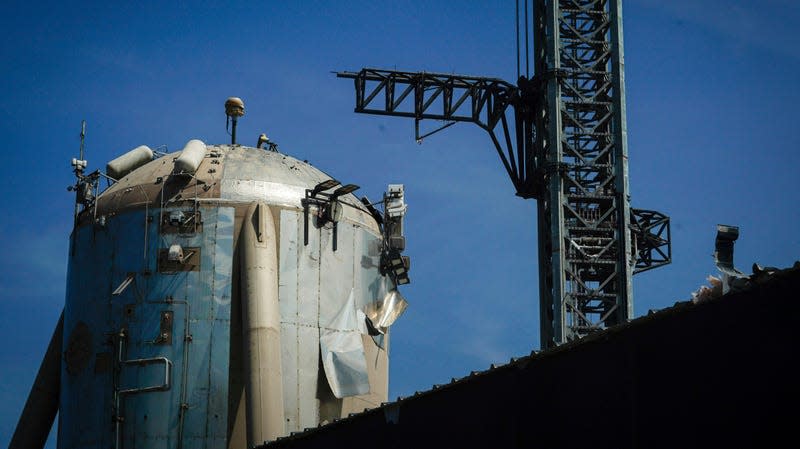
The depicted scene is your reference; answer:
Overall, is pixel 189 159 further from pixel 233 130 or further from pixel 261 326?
pixel 261 326

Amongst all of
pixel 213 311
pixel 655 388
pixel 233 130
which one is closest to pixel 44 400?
pixel 213 311

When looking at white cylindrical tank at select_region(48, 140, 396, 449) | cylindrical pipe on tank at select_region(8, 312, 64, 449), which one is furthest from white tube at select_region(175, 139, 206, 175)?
cylindrical pipe on tank at select_region(8, 312, 64, 449)

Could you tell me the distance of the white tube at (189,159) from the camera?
37.8m

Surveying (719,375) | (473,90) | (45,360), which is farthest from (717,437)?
(473,90)

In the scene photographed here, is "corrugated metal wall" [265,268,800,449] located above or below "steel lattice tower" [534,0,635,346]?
below

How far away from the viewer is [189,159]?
37.9m

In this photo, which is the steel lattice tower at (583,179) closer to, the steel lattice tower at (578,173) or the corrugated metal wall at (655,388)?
the steel lattice tower at (578,173)

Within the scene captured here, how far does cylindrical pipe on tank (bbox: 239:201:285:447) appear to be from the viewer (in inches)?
1363

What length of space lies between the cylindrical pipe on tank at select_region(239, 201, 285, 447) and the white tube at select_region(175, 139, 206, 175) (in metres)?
2.20

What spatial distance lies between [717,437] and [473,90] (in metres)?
29.1

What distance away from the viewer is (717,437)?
19594 millimetres

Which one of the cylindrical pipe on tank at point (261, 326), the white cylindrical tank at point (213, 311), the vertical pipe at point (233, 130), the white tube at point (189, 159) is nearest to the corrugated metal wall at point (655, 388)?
the cylindrical pipe on tank at point (261, 326)

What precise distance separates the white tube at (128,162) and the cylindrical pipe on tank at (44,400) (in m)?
4.89

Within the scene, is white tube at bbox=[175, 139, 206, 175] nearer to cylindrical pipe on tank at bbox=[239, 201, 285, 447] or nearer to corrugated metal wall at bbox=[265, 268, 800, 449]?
cylindrical pipe on tank at bbox=[239, 201, 285, 447]
